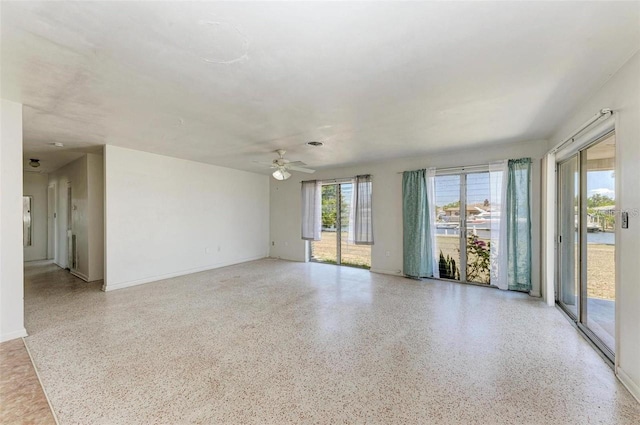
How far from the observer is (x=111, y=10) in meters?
1.47

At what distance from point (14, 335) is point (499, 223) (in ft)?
21.6

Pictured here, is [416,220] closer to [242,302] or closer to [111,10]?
[242,302]

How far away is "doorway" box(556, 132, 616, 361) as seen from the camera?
260cm

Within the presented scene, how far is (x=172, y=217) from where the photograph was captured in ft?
17.9

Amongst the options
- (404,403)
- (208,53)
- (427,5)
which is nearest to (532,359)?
(404,403)

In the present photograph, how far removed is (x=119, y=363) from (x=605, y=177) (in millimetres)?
4964

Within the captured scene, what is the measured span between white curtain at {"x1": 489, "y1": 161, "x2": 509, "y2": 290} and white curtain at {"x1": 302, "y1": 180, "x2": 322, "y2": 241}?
373 cm

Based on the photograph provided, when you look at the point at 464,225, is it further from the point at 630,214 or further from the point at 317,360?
the point at 317,360

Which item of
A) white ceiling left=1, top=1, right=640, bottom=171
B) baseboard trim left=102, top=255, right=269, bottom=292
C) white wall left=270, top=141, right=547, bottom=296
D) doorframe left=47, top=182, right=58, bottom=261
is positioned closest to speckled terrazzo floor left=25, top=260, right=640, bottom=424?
baseboard trim left=102, top=255, right=269, bottom=292

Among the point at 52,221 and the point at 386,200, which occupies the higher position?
the point at 386,200

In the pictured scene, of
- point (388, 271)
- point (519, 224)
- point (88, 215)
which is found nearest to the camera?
point (519, 224)

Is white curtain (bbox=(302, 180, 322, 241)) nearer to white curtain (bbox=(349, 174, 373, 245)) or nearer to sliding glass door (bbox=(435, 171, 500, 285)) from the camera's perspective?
white curtain (bbox=(349, 174, 373, 245))

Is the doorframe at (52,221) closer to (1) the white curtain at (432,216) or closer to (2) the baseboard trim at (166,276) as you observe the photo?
(2) the baseboard trim at (166,276)

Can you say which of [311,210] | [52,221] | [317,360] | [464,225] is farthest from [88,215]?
[464,225]
